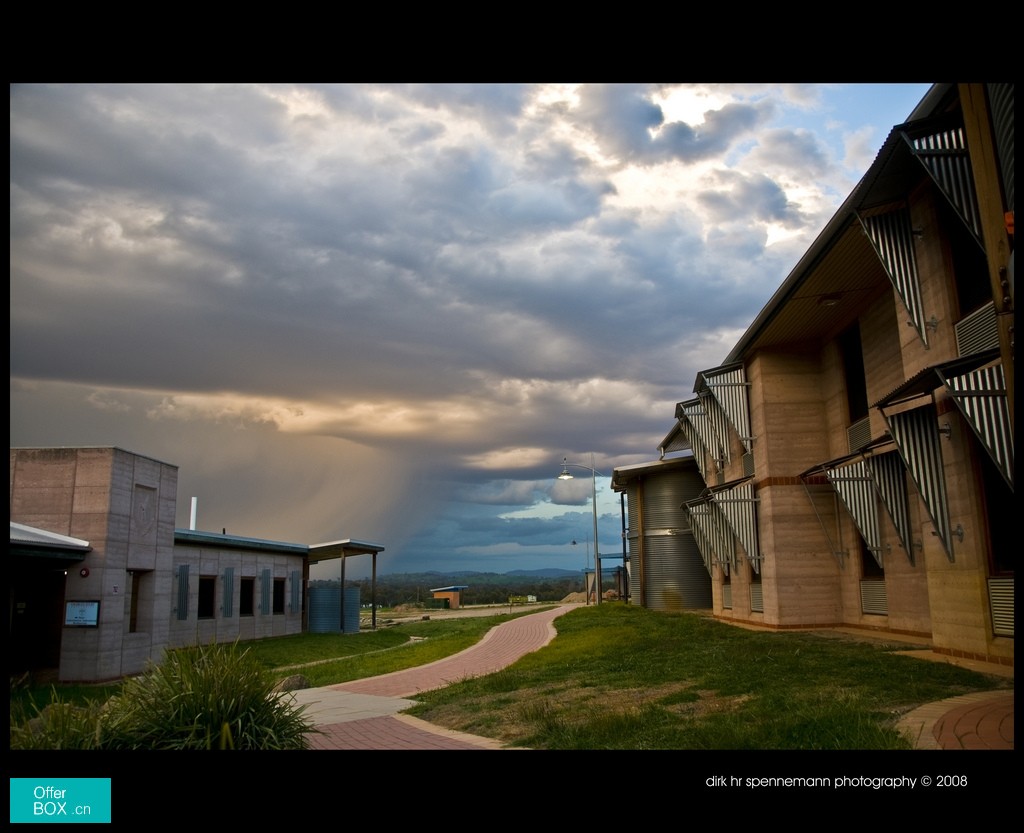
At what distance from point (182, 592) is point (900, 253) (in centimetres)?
2364

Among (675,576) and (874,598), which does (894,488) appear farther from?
(675,576)

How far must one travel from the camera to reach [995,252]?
23.2ft

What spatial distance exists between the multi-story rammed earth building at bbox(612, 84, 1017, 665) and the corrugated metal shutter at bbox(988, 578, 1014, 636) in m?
0.03

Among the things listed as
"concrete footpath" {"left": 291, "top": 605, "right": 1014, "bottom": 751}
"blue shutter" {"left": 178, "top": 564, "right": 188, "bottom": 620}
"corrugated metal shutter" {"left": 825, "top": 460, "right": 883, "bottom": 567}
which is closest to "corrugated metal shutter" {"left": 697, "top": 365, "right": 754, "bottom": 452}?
"corrugated metal shutter" {"left": 825, "top": 460, "right": 883, "bottom": 567}

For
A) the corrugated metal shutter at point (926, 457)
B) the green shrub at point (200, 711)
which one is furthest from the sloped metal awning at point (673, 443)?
the green shrub at point (200, 711)

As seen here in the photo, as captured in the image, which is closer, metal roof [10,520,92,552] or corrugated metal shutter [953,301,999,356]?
corrugated metal shutter [953,301,999,356]

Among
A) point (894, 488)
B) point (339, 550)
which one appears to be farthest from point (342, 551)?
point (894, 488)

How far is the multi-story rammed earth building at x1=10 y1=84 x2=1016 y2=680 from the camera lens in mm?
10836

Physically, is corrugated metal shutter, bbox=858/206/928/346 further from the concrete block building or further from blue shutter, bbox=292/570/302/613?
blue shutter, bbox=292/570/302/613

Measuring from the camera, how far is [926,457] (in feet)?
42.8

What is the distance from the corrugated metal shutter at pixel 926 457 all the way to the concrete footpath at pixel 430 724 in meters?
2.25
